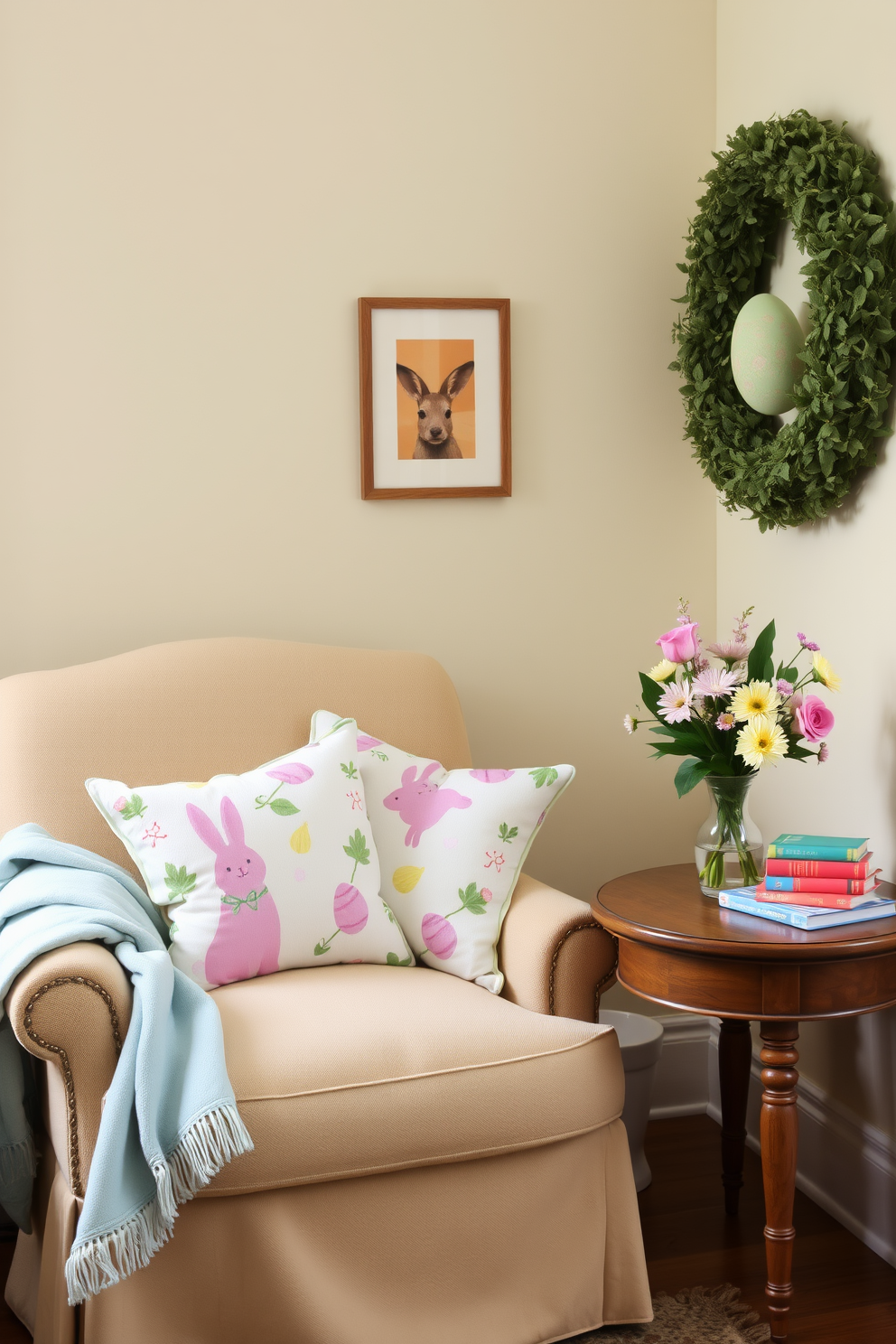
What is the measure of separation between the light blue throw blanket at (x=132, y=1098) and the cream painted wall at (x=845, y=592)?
120 cm

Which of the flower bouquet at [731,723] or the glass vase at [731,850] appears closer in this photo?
the flower bouquet at [731,723]

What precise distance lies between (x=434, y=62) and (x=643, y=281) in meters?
0.65

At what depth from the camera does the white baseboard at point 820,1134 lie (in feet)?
6.55

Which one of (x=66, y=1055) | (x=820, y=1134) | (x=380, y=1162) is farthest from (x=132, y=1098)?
(x=820, y=1134)

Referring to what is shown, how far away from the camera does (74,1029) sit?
1.48 meters

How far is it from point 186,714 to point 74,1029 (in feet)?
2.58

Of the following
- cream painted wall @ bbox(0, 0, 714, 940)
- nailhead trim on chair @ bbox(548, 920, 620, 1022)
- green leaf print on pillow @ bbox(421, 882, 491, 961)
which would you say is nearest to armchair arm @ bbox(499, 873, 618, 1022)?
nailhead trim on chair @ bbox(548, 920, 620, 1022)

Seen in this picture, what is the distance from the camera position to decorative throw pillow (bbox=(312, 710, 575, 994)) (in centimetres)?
199

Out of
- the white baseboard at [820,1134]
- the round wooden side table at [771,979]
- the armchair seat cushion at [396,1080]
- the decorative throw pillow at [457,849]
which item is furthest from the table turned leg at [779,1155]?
the decorative throw pillow at [457,849]

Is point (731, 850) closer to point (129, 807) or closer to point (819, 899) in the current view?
point (819, 899)

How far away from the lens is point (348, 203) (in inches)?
95.3

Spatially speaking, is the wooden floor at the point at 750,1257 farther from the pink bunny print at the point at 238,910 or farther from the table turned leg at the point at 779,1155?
the pink bunny print at the point at 238,910

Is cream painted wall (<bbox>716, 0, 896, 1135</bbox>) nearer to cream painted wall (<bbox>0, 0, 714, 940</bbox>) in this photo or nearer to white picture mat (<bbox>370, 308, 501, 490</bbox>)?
cream painted wall (<bbox>0, 0, 714, 940</bbox>)

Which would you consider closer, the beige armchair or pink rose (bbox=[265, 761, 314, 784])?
the beige armchair
